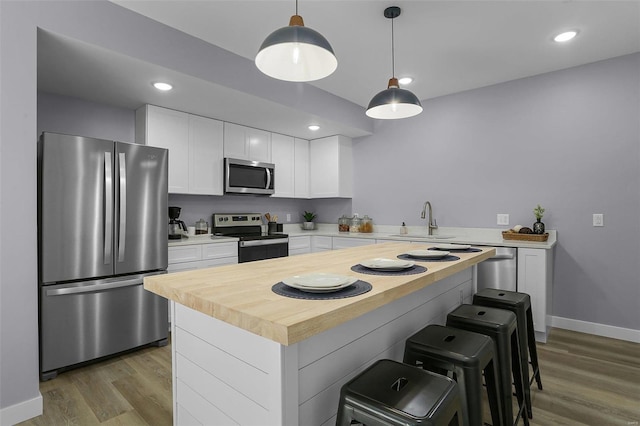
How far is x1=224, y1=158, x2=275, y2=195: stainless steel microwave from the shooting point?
3990 millimetres

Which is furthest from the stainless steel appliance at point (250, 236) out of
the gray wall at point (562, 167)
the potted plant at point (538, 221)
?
the potted plant at point (538, 221)

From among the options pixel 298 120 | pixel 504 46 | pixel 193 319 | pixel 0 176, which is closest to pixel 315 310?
pixel 193 319

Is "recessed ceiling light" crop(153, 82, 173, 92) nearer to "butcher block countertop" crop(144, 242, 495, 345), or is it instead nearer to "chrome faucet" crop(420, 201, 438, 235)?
"butcher block countertop" crop(144, 242, 495, 345)

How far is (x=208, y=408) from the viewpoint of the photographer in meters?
1.38

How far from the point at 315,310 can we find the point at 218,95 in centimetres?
272

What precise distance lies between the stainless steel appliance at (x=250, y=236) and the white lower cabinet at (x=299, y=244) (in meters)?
0.13

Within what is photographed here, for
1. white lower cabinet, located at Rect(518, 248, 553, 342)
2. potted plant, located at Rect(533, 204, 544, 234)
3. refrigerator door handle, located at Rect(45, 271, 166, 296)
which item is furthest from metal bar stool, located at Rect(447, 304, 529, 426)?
refrigerator door handle, located at Rect(45, 271, 166, 296)

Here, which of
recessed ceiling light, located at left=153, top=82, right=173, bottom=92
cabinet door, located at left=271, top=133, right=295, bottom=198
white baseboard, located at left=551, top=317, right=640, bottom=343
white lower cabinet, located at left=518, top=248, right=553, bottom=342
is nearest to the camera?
recessed ceiling light, located at left=153, top=82, right=173, bottom=92

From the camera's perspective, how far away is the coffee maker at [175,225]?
349 centimetres

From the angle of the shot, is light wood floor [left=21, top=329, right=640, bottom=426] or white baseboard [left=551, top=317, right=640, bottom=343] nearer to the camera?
light wood floor [left=21, top=329, right=640, bottom=426]

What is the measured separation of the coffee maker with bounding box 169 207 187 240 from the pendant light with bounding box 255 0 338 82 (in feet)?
7.58

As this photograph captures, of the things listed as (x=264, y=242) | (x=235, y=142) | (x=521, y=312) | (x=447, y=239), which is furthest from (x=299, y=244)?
(x=521, y=312)

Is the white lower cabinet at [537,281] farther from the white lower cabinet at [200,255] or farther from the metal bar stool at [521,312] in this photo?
the white lower cabinet at [200,255]

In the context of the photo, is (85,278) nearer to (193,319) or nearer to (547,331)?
(193,319)
